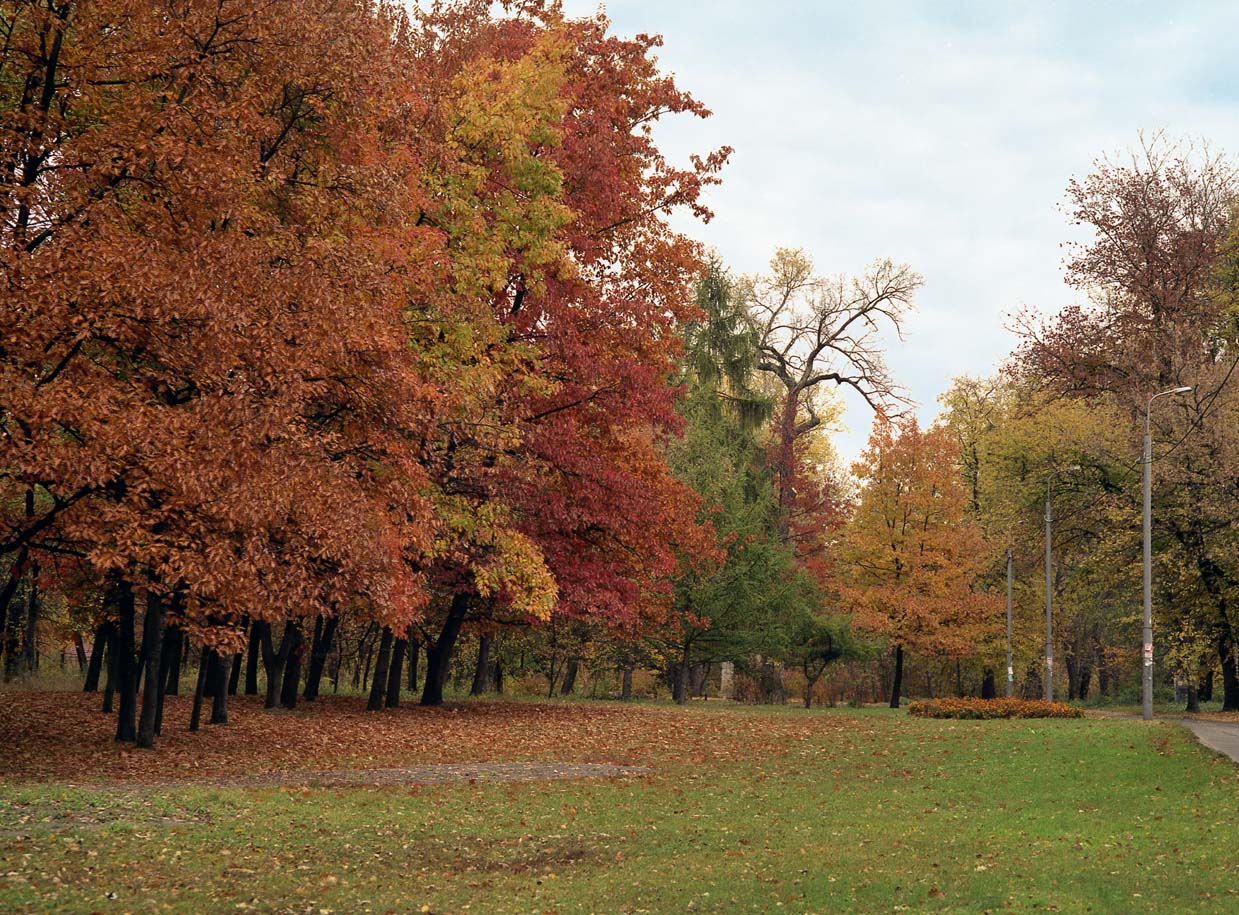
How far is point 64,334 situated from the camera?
14547 millimetres

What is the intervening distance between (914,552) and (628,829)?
1275 inches

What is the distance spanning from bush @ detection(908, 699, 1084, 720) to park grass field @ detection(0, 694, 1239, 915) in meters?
8.96

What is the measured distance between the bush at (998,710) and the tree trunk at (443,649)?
13.2 m

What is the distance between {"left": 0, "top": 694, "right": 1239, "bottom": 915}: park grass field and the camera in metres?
9.95

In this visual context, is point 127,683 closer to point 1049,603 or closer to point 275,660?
point 275,660

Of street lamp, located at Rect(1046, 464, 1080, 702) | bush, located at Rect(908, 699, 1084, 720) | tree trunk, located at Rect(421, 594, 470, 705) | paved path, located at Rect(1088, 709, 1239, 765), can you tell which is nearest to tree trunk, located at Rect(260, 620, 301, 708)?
tree trunk, located at Rect(421, 594, 470, 705)

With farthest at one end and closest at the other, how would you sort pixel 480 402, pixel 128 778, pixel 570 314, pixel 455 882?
pixel 570 314, pixel 480 402, pixel 128 778, pixel 455 882

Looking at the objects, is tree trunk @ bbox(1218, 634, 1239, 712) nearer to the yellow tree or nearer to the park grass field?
the yellow tree

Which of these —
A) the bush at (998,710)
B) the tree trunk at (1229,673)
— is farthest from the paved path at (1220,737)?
the tree trunk at (1229,673)

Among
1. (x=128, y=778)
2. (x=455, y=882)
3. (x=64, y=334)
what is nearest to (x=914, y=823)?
(x=455, y=882)

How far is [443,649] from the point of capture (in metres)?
31.6

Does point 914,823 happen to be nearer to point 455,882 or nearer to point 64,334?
point 455,882

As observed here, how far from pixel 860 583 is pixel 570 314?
856 inches

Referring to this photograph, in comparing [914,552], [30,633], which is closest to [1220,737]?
[914,552]
